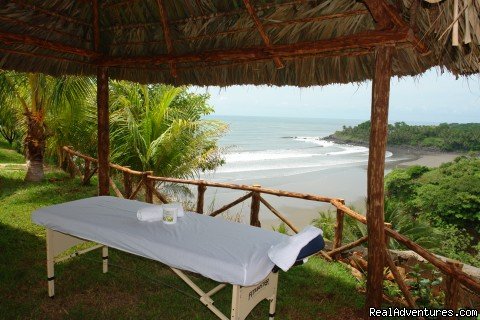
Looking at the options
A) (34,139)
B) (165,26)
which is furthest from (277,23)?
(34,139)

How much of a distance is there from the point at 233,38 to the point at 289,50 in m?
0.76

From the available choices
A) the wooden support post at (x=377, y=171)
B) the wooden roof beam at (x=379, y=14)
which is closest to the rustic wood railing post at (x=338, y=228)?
the wooden support post at (x=377, y=171)

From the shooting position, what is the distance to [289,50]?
2.83 m

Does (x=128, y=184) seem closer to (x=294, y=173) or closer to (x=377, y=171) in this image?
(x=377, y=171)

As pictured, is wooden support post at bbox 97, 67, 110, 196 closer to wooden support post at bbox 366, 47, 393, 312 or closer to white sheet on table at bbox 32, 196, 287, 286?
white sheet on table at bbox 32, 196, 287, 286

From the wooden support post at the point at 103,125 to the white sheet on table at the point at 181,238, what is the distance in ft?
5.02

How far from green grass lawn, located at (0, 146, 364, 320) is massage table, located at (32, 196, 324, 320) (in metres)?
0.24

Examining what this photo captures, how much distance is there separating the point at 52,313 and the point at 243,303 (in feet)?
5.16

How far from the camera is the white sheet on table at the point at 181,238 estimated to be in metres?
1.88

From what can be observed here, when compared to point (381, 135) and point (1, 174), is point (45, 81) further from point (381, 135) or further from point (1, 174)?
point (381, 135)

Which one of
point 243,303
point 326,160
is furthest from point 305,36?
point 326,160

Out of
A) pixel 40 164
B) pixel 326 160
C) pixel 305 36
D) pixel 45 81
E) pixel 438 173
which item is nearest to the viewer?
pixel 305 36

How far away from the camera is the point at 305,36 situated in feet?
9.78

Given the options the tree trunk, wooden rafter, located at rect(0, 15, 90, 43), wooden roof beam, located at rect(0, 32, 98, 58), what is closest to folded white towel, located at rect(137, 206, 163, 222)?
wooden roof beam, located at rect(0, 32, 98, 58)
